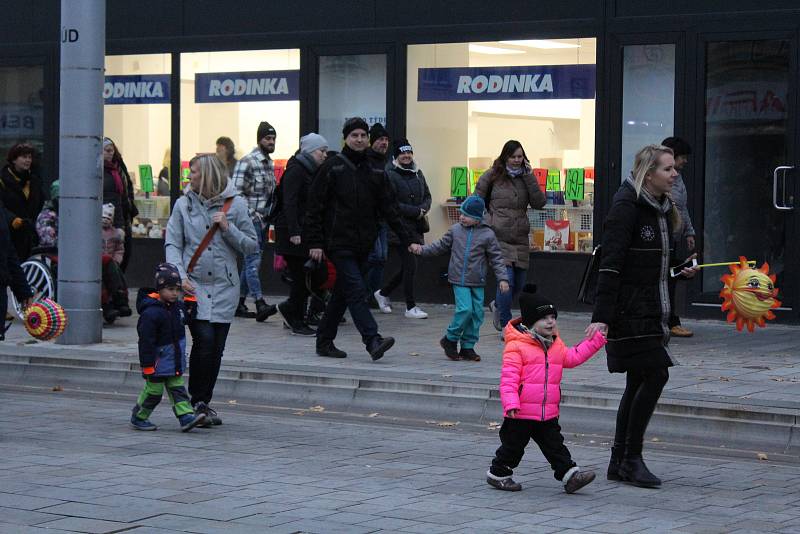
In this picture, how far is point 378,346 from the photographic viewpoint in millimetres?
11375

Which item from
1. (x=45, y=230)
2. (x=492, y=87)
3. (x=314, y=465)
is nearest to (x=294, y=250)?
(x=45, y=230)

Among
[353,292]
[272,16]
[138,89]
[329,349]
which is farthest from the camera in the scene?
[138,89]

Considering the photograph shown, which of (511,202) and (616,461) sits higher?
(511,202)

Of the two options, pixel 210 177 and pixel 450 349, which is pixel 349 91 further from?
pixel 210 177

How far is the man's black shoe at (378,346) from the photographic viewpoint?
11.3 metres

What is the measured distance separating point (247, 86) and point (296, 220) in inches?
190

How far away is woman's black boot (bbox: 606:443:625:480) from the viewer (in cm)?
784

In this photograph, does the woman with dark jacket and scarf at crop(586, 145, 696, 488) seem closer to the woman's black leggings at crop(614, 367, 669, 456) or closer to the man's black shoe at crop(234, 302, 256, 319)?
the woman's black leggings at crop(614, 367, 669, 456)

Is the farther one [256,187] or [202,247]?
[256,187]

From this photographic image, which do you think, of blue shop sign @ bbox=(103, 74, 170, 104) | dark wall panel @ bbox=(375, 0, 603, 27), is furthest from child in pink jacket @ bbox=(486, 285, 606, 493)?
blue shop sign @ bbox=(103, 74, 170, 104)

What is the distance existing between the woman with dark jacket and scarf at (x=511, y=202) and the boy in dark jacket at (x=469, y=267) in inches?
55.0

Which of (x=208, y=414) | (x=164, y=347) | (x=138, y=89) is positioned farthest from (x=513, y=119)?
(x=164, y=347)

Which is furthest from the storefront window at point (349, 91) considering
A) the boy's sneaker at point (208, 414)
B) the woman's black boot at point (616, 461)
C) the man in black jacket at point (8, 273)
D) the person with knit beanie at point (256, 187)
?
the woman's black boot at point (616, 461)

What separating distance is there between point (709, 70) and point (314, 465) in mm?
8049
